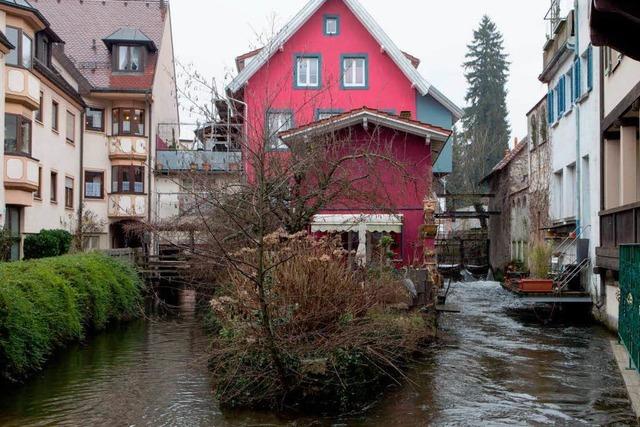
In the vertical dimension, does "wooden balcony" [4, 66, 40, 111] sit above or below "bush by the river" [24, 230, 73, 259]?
above

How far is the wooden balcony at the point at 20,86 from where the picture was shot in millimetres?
24750

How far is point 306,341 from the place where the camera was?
985cm

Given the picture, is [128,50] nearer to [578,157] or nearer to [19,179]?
[19,179]

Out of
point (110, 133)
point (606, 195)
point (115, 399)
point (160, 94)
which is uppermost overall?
point (160, 94)

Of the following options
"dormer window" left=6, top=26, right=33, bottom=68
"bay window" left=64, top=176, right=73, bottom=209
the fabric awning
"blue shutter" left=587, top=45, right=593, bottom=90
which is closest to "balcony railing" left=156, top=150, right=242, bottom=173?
the fabric awning

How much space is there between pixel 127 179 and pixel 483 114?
41.9 meters

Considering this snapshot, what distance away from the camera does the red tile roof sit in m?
36.0

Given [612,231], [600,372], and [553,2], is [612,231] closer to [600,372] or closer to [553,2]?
[600,372]

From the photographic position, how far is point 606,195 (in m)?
17.1

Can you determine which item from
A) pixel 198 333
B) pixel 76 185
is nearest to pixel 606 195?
pixel 198 333

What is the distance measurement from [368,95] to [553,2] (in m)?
9.28

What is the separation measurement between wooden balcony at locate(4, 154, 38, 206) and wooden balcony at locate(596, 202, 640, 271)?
62.1 ft

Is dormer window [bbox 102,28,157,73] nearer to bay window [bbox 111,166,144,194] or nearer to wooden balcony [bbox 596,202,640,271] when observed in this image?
bay window [bbox 111,166,144,194]

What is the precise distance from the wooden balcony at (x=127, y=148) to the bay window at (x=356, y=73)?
10645 mm
